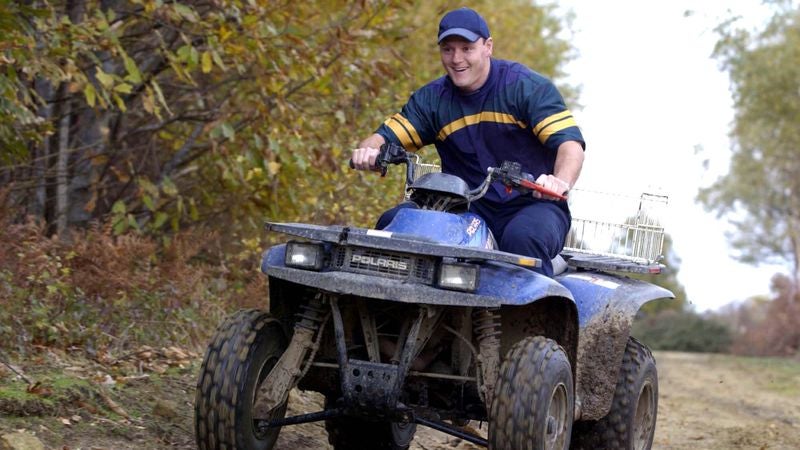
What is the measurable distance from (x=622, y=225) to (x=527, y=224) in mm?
1539

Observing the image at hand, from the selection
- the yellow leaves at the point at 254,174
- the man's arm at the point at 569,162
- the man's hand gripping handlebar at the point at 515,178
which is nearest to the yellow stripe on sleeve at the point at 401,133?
the man's arm at the point at 569,162

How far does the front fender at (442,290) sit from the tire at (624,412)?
1.62 metres

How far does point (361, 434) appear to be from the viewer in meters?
7.22

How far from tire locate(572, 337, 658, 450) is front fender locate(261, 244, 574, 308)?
1623mm

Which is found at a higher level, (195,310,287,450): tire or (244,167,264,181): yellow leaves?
(244,167,264,181): yellow leaves

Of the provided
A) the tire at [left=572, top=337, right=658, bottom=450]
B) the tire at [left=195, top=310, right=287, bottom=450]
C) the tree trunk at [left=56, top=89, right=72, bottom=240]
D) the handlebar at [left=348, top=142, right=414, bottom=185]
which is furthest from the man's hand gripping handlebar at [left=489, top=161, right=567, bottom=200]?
the tree trunk at [left=56, top=89, right=72, bottom=240]

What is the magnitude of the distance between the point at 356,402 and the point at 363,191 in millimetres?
6717

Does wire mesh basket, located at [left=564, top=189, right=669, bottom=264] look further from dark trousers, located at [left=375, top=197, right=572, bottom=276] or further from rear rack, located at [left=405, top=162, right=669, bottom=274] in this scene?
dark trousers, located at [left=375, top=197, right=572, bottom=276]

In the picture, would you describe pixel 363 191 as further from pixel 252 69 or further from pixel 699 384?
pixel 699 384

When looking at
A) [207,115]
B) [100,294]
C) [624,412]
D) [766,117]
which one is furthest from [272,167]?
[766,117]

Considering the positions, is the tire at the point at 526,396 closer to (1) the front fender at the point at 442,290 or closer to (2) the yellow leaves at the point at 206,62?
(1) the front fender at the point at 442,290

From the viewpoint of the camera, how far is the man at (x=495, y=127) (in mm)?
6688

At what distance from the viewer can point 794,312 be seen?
94.9 ft

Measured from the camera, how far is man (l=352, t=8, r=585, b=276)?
669 cm
